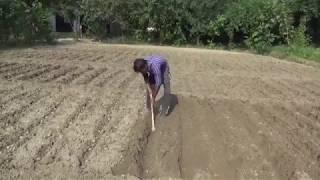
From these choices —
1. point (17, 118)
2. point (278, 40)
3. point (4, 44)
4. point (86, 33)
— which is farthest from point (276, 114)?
point (86, 33)

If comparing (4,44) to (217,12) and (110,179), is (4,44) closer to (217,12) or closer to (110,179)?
(217,12)

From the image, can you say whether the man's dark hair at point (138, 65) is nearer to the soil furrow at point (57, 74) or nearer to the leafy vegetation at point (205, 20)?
the soil furrow at point (57, 74)

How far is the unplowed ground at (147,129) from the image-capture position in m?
7.19

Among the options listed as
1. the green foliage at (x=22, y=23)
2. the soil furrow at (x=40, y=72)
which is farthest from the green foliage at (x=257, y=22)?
the soil furrow at (x=40, y=72)

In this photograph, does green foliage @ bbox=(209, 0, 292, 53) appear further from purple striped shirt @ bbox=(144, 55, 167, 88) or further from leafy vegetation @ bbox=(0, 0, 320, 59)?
purple striped shirt @ bbox=(144, 55, 167, 88)

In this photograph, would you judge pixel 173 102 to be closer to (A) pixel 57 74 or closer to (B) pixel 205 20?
(A) pixel 57 74

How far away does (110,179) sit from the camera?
6.62 meters

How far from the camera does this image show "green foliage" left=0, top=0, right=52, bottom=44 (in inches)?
975

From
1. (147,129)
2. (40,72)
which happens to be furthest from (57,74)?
(147,129)

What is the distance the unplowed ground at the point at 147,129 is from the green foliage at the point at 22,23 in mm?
10725

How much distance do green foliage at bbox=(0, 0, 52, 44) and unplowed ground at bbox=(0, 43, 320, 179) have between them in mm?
10725

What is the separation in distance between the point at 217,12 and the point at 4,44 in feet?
48.5

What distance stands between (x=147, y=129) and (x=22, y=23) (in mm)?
18172

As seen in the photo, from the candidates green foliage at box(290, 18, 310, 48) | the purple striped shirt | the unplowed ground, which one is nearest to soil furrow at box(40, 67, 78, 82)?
the unplowed ground
